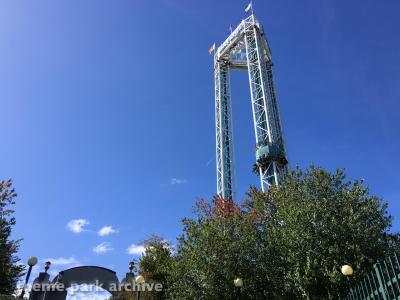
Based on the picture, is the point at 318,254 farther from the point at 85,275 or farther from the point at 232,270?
the point at 85,275

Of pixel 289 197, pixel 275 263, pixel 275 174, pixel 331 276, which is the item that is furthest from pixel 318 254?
pixel 275 174

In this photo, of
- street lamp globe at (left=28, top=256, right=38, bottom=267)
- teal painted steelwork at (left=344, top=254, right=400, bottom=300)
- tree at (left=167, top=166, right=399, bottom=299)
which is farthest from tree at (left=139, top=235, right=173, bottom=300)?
teal painted steelwork at (left=344, top=254, right=400, bottom=300)

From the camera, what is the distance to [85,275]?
29672 millimetres

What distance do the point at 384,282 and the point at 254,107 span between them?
127 ft

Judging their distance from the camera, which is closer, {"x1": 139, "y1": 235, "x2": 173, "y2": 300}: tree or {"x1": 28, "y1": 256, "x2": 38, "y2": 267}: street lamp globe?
{"x1": 28, "y1": 256, "x2": 38, "y2": 267}: street lamp globe

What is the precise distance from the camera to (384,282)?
27.6ft

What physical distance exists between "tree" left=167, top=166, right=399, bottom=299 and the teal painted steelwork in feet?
18.6

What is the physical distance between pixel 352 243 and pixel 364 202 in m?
2.54

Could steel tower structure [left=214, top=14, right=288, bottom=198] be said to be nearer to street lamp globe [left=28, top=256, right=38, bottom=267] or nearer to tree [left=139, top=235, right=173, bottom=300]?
tree [left=139, top=235, right=173, bottom=300]

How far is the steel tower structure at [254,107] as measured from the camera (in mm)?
42219

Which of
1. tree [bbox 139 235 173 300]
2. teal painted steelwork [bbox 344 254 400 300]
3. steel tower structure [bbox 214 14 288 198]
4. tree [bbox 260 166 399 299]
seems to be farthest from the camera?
steel tower structure [bbox 214 14 288 198]

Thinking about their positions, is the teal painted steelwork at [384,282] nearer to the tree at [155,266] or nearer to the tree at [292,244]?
Answer: the tree at [292,244]

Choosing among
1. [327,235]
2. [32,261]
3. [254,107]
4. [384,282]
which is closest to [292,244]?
[327,235]

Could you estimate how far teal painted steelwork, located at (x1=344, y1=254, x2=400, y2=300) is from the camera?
7.91 metres
